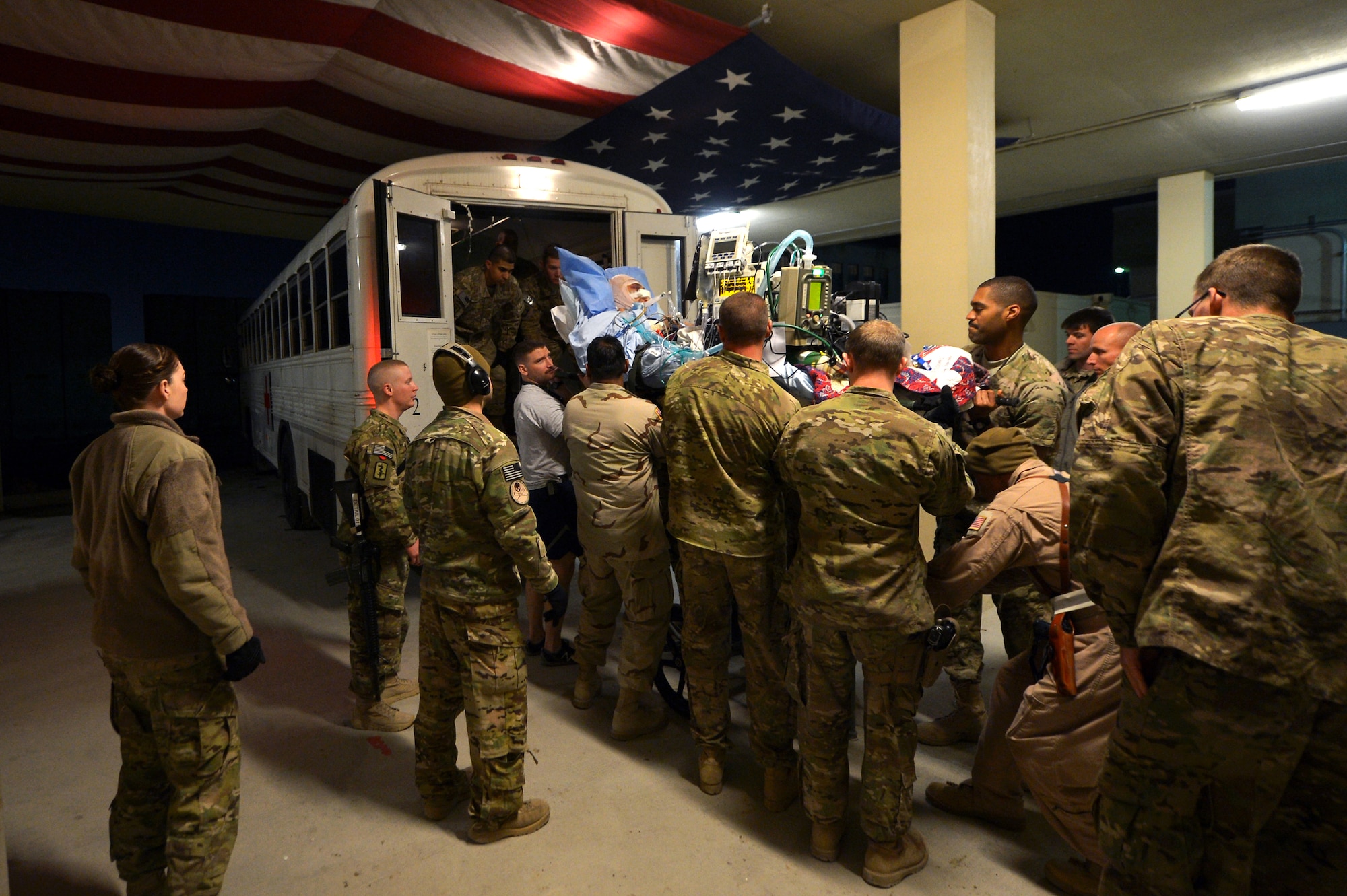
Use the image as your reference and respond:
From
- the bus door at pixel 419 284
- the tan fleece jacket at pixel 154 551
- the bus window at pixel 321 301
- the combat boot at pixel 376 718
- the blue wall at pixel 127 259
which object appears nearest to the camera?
the tan fleece jacket at pixel 154 551

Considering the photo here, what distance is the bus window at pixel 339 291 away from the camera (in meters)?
5.15

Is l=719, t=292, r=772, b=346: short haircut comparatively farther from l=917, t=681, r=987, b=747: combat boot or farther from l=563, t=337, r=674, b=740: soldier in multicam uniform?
l=917, t=681, r=987, b=747: combat boot

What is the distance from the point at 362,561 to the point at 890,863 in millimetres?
2465

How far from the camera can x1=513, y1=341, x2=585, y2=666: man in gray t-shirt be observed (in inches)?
161

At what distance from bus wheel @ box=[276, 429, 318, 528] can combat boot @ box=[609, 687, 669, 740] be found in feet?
18.2

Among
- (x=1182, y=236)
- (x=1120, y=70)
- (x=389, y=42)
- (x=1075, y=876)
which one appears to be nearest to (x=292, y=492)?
(x=389, y=42)

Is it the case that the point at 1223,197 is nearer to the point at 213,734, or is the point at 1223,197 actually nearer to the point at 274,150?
the point at 274,150

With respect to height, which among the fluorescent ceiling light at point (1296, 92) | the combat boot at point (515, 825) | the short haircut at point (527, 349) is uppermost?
the fluorescent ceiling light at point (1296, 92)

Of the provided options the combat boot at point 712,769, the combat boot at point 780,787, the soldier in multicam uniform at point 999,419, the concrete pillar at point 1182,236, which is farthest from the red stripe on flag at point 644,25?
the concrete pillar at point 1182,236

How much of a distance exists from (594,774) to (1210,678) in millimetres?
2313

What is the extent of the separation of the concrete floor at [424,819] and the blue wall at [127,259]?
28.2 feet

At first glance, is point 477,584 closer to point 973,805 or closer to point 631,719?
point 631,719

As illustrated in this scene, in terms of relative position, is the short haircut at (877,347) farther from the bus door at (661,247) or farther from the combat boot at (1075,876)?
the bus door at (661,247)

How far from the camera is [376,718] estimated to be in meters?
3.58
